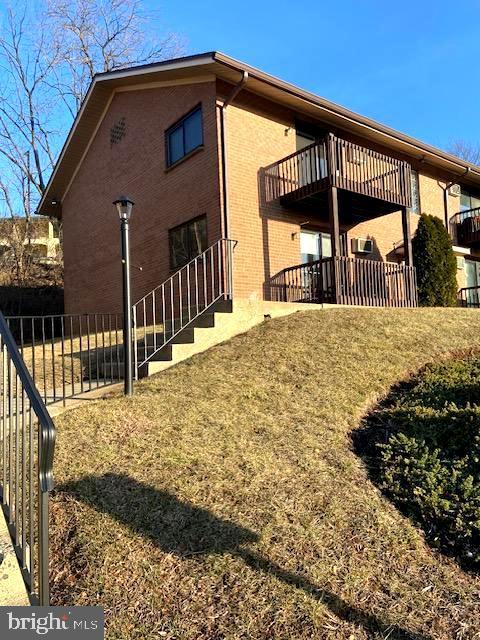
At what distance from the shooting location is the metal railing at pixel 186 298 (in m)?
7.96

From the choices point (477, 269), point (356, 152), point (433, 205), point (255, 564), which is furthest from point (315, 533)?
point (477, 269)

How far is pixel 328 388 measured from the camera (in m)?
5.93

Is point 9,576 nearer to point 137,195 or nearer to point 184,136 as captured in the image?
point 184,136

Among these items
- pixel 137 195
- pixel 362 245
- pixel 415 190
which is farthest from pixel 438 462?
pixel 415 190

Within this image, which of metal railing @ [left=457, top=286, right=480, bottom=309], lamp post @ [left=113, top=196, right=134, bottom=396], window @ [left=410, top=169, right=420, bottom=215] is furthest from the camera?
metal railing @ [left=457, top=286, right=480, bottom=309]

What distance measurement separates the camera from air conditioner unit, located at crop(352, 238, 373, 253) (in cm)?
1379

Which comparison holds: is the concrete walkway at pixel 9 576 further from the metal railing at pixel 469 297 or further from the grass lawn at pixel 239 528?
the metal railing at pixel 469 297

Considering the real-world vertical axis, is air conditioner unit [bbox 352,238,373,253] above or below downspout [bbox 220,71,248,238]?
below

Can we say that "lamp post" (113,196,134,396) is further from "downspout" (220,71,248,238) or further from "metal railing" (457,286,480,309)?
"metal railing" (457,286,480,309)

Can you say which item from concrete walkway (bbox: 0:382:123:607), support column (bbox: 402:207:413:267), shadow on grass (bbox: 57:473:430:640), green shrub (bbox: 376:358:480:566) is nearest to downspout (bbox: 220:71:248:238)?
support column (bbox: 402:207:413:267)

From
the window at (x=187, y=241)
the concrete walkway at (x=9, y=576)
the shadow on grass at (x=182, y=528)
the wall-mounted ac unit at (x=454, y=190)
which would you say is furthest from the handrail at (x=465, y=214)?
the concrete walkway at (x=9, y=576)

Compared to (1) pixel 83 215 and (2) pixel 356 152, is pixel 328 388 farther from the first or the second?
(1) pixel 83 215

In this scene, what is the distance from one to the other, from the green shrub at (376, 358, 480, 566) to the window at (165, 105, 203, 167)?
8.27 metres

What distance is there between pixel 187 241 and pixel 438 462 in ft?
30.1
